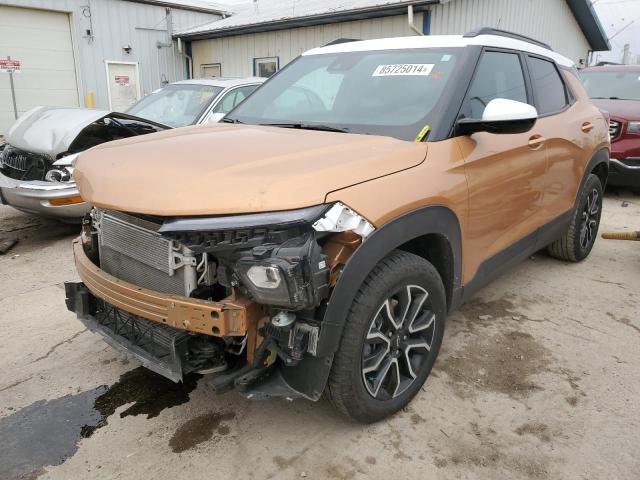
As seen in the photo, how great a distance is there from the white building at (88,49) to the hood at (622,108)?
11452 millimetres

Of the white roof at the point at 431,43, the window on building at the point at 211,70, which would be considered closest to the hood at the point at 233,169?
the white roof at the point at 431,43

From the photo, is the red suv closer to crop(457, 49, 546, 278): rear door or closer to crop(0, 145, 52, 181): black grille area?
crop(457, 49, 546, 278): rear door

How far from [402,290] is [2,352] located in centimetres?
253

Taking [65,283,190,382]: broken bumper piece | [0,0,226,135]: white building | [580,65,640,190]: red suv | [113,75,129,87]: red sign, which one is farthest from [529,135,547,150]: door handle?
[113,75,129,87]: red sign

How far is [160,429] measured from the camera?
2.48m

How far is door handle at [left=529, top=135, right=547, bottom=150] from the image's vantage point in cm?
326

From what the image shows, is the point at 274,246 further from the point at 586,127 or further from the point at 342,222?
the point at 586,127

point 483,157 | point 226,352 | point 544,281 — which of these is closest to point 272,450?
point 226,352

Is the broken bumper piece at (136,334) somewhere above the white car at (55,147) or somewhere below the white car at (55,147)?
below

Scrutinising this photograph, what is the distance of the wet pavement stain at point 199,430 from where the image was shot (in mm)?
2381

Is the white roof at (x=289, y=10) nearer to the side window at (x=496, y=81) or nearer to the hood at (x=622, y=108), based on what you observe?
the hood at (x=622, y=108)

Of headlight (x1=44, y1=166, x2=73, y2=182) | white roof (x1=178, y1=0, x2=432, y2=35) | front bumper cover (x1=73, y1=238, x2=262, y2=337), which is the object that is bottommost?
front bumper cover (x1=73, y1=238, x2=262, y2=337)

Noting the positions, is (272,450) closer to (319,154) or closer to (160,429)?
(160,429)

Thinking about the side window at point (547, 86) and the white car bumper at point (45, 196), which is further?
the white car bumper at point (45, 196)
